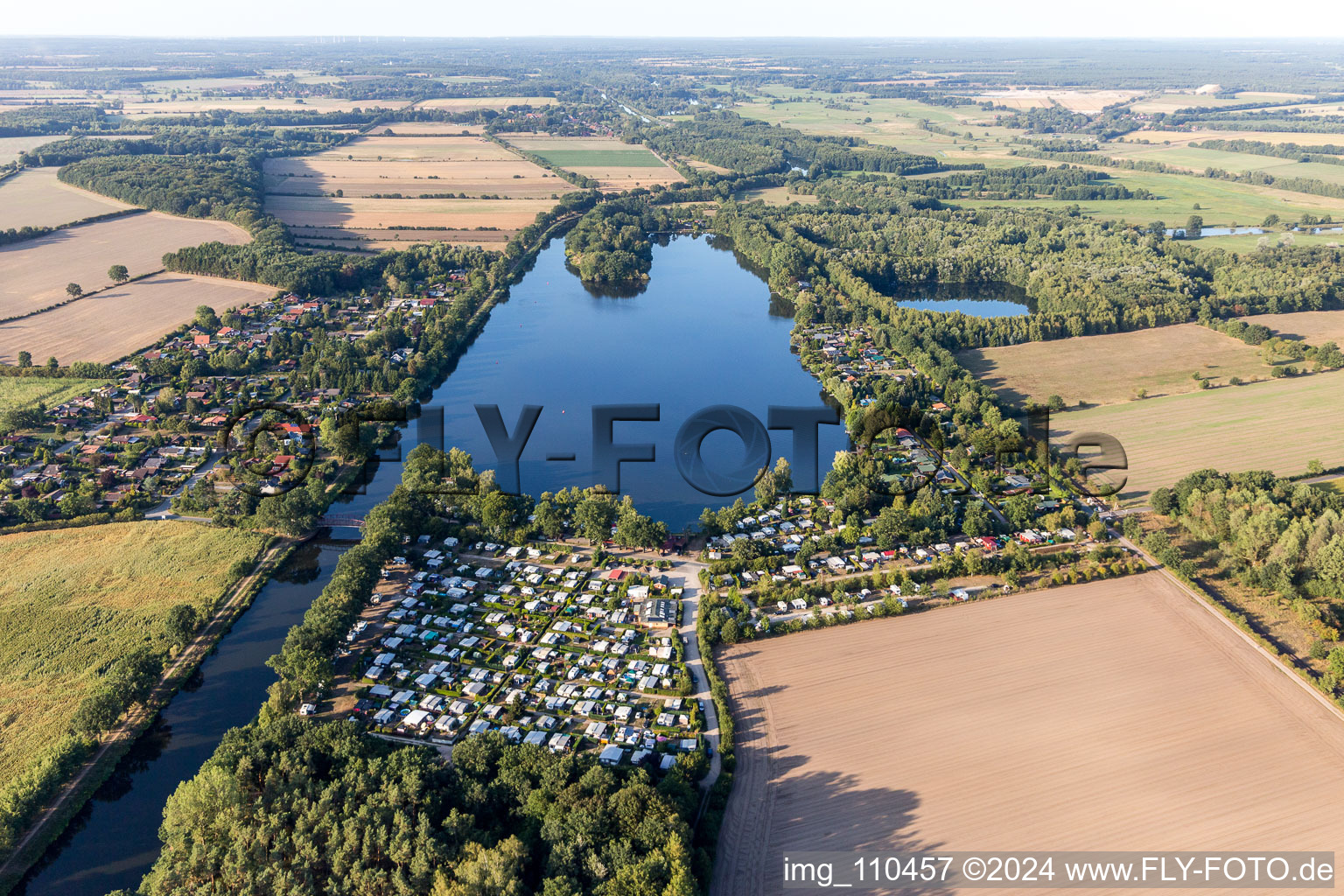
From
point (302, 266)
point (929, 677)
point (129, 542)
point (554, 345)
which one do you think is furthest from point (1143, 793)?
point (302, 266)

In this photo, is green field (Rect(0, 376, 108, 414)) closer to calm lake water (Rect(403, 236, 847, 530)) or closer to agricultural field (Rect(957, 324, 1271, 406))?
calm lake water (Rect(403, 236, 847, 530))

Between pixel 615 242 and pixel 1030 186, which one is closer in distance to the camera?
pixel 615 242

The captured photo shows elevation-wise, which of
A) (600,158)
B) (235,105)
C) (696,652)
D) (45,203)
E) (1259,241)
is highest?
(235,105)

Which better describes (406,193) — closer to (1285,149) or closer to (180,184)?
(180,184)

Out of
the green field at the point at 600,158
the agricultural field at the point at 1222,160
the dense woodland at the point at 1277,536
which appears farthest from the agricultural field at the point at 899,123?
the dense woodland at the point at 1277,536

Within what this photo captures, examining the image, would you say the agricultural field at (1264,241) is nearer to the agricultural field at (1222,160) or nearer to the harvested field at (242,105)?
the agricultural field at (1222,160)

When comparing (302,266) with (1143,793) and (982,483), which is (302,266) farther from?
(1143,793)

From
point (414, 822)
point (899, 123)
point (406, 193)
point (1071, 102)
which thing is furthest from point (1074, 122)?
point (414, 822)
